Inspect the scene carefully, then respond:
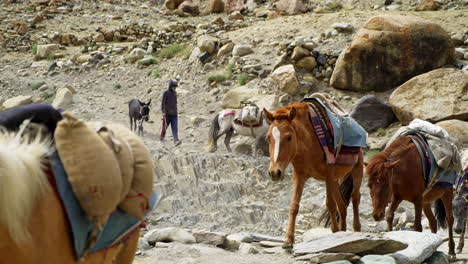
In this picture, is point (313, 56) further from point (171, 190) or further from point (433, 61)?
point (171, 190)

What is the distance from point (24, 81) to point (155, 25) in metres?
8.18

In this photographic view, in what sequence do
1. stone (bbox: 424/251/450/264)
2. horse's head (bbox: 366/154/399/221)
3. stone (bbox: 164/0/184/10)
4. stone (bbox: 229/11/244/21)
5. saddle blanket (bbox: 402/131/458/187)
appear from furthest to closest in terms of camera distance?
stone (bbox: 164/0/184/10), stone (bbox: 229/11/244/21), saddle blanket (bbox: 402/131/458/187), horse's head (bbox: 366/154/399/221), stone (bbox: 424/251/450/264)

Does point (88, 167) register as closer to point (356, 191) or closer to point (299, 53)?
point (356, 191)

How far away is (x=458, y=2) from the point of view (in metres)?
24.1

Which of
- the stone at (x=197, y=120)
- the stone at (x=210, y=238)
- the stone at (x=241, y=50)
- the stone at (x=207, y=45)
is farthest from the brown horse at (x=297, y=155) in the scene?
the stone at (x=207, y=45)

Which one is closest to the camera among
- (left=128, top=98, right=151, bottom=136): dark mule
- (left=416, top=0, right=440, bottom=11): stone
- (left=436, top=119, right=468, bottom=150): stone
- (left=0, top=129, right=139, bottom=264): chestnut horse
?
(left=0, top=129, right=139, bottom=264): chestnut horse

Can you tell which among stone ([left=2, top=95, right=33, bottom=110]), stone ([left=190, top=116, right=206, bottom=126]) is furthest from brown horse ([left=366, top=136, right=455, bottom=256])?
stone ([left=2, top=95, right=33, bottom=110])

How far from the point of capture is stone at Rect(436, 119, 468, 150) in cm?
1290

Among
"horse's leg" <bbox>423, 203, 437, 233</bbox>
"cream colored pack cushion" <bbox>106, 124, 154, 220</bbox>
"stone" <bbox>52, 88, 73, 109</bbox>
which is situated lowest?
"stone" <bbox>52, 88, 73, 109</bbox>

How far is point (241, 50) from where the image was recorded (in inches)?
757

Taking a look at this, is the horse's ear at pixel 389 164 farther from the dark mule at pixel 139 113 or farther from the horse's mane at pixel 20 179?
the dark mule at pixel 139 113

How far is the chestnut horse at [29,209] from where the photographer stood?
2.03 m

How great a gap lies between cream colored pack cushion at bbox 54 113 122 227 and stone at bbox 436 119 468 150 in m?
11.4

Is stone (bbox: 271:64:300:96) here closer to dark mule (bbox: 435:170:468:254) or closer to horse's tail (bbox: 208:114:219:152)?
horse's tail (bbox: 208:114:219:152)
